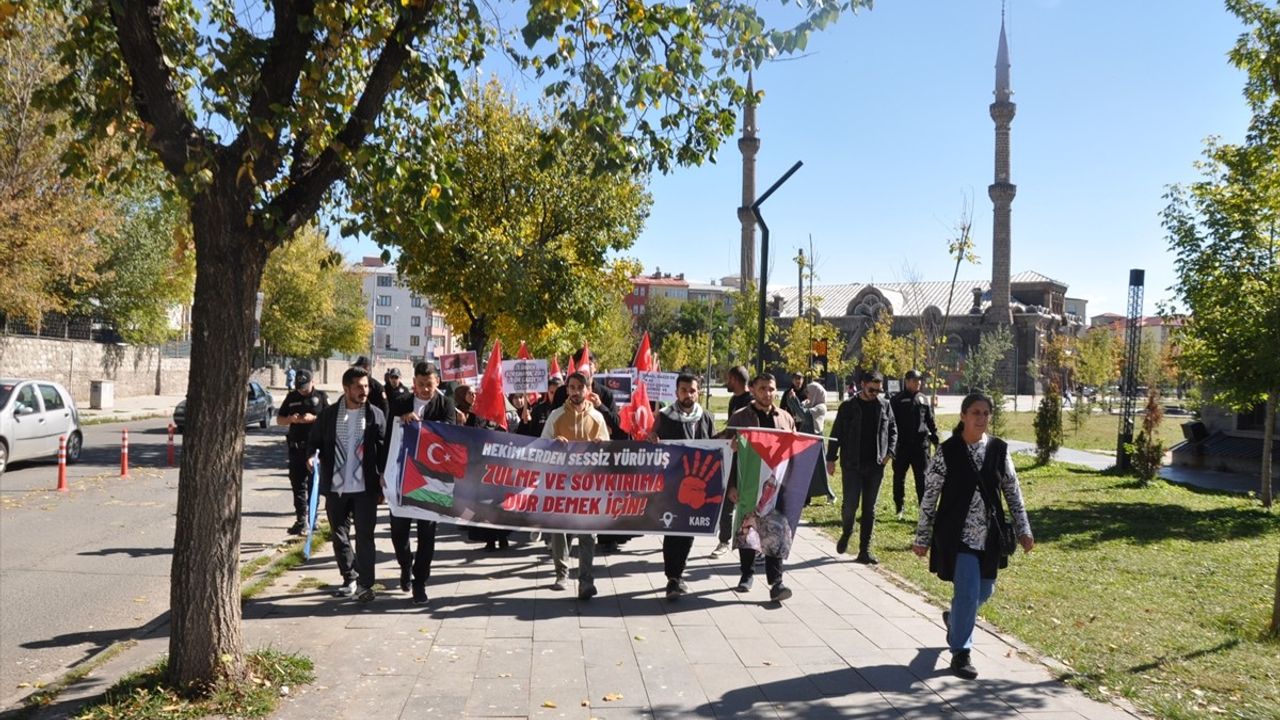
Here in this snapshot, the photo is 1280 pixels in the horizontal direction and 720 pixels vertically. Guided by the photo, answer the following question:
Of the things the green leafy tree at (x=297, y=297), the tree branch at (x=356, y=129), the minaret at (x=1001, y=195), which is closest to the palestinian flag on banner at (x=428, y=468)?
the tree branch at (x=356, y=129)

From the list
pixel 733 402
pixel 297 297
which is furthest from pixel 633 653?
pixel 297 297

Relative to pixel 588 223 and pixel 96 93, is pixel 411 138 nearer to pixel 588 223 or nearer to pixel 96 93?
pixel 96 93

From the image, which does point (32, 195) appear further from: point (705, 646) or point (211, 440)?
point (705, 646)

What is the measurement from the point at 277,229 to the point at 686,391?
421 centimetres

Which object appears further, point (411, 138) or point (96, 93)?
point (411, 138)

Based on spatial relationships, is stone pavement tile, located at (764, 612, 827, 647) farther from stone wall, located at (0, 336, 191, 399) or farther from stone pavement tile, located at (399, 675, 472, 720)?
stone wall, located at (0, 336, 191, 399)

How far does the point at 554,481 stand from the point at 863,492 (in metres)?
3.57

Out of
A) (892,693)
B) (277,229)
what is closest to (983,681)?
(892,693)

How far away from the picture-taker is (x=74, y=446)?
17438 mm

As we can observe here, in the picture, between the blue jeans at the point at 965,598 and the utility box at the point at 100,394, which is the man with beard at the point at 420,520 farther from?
the utility box at the point at 100,394

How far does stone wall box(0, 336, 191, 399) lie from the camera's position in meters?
30.9

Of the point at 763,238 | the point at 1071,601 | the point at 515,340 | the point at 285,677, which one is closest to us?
the point at 285,677

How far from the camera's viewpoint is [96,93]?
572cm

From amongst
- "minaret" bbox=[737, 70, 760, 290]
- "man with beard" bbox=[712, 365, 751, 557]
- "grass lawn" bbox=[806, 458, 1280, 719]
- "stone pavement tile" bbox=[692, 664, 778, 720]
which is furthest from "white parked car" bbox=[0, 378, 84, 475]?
"minaret" bbox=[737, 70, 760, 290]
